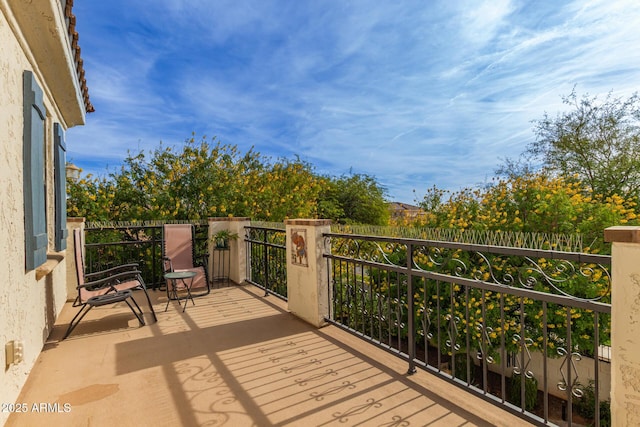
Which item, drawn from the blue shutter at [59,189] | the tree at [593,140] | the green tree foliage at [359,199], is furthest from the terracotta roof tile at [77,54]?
the tree at [593,140]

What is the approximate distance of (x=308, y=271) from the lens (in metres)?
3.95

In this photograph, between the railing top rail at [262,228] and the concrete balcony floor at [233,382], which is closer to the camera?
the concrete balcony floor at [233,382]

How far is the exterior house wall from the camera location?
2193 mm

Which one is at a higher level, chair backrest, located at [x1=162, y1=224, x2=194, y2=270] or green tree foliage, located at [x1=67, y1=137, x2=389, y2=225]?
green tree foliage, located at [x1=67, y1=137, x2=389, y2=225]

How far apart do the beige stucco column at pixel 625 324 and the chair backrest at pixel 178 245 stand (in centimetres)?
542

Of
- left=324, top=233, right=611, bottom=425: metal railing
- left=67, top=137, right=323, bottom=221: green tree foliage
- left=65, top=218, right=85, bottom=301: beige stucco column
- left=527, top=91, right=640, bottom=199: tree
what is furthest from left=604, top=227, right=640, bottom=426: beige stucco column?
left=527, top=91, right=640, bottom=199: tree

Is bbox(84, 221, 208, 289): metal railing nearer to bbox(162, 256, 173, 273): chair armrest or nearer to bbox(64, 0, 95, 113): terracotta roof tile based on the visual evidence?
bbox(162, 256, 173, 273): chair armrest

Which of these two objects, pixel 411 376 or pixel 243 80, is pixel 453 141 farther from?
pixel 411 376

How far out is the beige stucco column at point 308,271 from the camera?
382 cm

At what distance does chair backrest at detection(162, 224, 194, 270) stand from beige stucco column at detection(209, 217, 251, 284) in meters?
0.76

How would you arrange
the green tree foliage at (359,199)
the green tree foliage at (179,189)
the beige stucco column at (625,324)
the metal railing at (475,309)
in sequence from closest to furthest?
the beige stucco column at (625,324), the metal railing at (475,309), the green tree foliage at (179,189), the green tree foliage at (359,199)

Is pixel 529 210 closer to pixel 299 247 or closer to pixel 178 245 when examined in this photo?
pixel 299 247

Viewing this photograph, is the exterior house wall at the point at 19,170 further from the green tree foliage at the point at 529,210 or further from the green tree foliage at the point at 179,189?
the green tree foliage at the point at 529,210

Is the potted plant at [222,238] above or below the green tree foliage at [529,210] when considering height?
below
